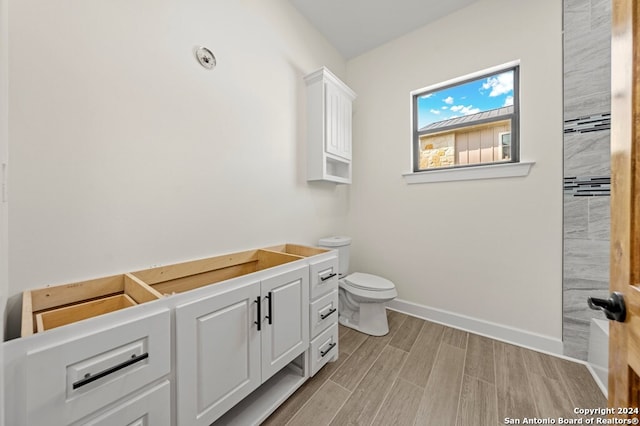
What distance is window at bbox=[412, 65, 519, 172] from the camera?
6.36 ft

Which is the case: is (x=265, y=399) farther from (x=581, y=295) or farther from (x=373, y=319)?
(x=581, y=295)

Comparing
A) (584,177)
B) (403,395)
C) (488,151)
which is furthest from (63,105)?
(584,177)

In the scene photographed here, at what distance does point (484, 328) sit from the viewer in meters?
1.97

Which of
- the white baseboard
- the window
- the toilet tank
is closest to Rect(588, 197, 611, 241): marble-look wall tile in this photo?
the window

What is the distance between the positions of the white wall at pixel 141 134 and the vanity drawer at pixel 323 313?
63 centimetres

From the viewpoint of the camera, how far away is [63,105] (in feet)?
3.19

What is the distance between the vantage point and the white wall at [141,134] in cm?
92

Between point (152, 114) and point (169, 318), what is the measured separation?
1.04 meters

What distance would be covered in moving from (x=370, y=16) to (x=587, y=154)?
205cm

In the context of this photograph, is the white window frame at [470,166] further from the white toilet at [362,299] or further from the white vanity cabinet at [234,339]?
the white vanity cabinet at [234,339]

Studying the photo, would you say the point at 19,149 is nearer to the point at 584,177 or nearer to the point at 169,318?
the point at 169,318

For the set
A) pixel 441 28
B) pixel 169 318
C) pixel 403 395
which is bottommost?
pixel 403 395

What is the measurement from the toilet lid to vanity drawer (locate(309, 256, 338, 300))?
46 centimetres

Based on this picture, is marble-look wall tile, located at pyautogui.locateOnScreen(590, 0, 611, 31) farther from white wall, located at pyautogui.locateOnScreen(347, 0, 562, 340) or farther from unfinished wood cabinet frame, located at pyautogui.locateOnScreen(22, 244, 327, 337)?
unfinished wood cabinet frame, located at pyautogui.locateOnScreen(22, 244, 327, 337)
